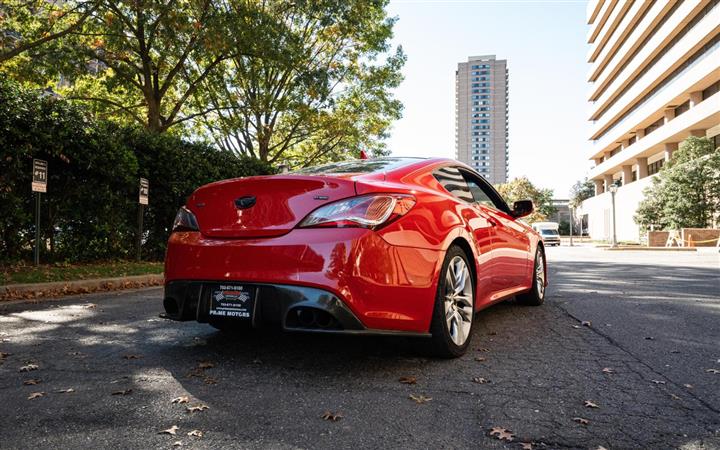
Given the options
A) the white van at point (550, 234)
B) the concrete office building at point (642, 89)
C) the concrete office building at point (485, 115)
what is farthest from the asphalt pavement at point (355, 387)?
the concrete office building at point (485, 115)

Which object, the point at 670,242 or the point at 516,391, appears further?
the point at 670,242

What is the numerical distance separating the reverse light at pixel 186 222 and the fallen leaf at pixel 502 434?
216 cm

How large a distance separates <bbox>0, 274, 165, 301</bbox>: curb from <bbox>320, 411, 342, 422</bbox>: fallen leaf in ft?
18.8

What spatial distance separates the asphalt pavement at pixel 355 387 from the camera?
2186mm

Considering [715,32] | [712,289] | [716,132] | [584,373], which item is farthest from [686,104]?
[584,373]

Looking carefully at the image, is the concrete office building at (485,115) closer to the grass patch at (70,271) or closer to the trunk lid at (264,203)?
the grass patch at (70,271)

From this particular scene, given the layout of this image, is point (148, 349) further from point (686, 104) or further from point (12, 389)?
point (686, 104)

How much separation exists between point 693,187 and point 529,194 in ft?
178

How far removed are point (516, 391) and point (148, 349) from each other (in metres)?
2.56

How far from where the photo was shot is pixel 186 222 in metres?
3.41

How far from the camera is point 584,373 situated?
316 centimetres

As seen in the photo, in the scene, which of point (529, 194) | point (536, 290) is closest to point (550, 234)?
point (536, 290)

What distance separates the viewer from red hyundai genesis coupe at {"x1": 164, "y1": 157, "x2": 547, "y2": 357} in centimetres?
283

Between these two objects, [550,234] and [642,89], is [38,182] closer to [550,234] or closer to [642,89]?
[550,234]
